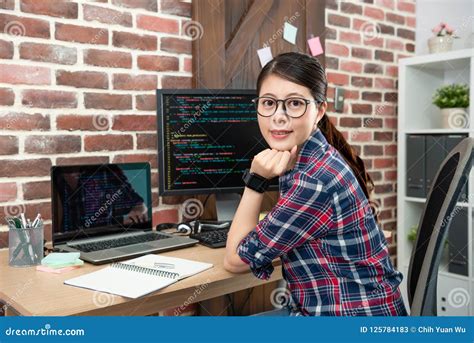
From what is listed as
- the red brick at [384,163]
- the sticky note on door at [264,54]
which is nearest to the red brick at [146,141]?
the sticky note on door at [264,54]

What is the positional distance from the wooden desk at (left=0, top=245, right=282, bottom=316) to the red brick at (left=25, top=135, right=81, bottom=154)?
432mm

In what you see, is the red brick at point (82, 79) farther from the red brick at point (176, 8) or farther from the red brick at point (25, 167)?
the red brick at point (176, 8)

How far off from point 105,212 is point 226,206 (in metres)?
0.50

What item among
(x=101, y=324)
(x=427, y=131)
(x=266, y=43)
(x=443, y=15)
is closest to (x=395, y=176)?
(x=427, y=131)

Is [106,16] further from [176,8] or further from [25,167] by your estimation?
[25,167]

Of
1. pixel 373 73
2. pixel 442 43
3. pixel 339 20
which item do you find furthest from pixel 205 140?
pixel 442 43

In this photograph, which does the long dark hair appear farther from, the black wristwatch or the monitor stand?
the monitor stand

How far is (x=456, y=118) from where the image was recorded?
8.86ft

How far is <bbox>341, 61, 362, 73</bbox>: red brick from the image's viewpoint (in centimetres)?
275

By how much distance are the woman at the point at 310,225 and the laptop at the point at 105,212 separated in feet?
1.42

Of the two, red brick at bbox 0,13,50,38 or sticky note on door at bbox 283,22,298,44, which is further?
sticky note on door at bbox 283,22,298,44

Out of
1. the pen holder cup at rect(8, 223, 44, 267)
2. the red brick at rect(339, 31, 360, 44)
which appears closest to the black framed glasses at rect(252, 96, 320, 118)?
the pen holder cup at rect(8, 223, 44, 267)

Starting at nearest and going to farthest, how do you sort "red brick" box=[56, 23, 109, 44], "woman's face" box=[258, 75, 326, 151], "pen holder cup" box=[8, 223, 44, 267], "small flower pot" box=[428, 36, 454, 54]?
"woman's face" box=[258, 75, 326, 151] < "pen holder cup" box=[8, 223, 44, 267] < "red brick" box=[56, 23, 109, 44] < "small flower pot" box=[428, 36, 454, 54]

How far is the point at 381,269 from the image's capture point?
4.17ft
